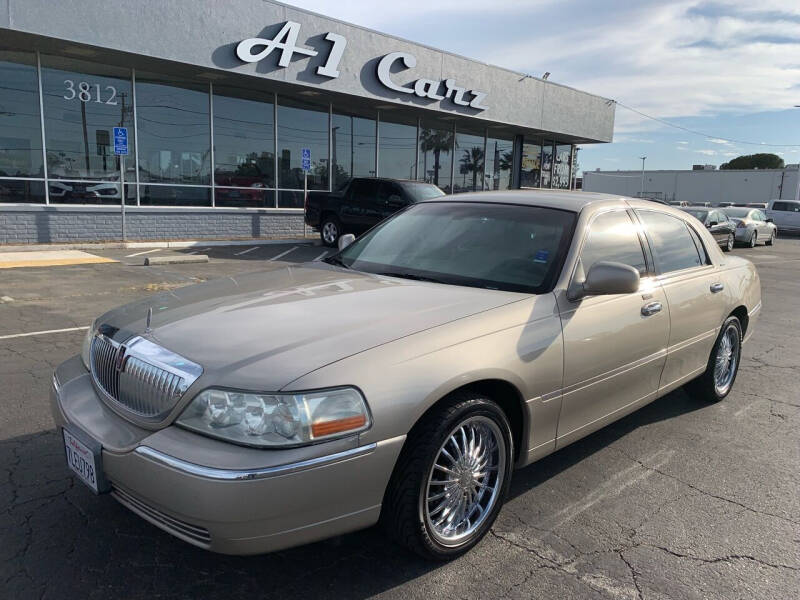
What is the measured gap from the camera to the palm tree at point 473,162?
2384 cm

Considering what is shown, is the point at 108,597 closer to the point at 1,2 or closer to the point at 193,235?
the point at 1,2

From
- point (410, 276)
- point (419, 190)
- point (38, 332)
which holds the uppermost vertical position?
point (419, 190)

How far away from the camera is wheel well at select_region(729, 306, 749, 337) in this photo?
195 inches

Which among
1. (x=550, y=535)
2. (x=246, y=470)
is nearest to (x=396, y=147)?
(x=550, y=535)

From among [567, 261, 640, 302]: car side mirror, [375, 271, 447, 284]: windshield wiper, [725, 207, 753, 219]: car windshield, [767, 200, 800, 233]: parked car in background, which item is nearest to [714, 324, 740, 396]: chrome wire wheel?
[567, 261, 640, 302]: car side mirror

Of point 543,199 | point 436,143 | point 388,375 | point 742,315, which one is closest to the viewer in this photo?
point 388,375

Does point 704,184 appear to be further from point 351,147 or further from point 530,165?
point 351,147

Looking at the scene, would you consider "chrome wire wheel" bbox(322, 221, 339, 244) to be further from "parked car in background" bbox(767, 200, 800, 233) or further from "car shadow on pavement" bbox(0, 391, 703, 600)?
"parked car in background" bbox(767, 200, 800, 233)

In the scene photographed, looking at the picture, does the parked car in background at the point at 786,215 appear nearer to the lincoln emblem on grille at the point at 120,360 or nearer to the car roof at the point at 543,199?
the car roof at the point at 543,199

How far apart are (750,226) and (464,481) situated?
935 inches

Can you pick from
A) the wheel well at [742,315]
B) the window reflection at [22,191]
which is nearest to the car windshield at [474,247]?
the wheel well at [742,315]

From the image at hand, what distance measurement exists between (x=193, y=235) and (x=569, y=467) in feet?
48.1

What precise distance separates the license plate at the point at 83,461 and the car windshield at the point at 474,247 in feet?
5.95

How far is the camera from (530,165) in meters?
27.0
